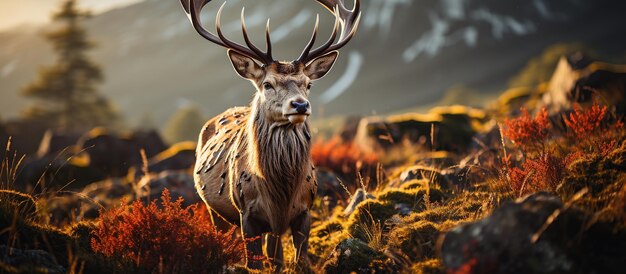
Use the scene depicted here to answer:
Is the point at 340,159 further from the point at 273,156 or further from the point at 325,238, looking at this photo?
the point at 273,156

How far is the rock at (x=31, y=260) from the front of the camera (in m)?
3.70

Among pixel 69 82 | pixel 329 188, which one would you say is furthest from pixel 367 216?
pixel 69 82

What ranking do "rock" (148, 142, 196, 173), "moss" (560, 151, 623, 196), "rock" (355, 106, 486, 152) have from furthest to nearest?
"rock" (148, 142, 196, 173) < "rock" (355, 106, 486, 152) < "moss" (560, 151, 623, 196)

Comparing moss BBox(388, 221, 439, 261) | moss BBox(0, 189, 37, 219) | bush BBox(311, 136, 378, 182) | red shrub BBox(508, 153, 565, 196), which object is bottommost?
bush BBox(311, 136, 378, 182)

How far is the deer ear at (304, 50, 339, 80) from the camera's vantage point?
5879mm

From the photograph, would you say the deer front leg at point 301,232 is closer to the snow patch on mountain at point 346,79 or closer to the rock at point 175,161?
the rock at point 175,161

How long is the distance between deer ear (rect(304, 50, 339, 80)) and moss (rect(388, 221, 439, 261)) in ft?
6.94

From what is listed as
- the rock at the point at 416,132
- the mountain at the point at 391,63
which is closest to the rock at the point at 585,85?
the rock at the point at 416,132

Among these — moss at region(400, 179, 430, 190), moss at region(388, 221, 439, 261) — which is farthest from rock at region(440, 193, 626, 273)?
moss at region(400, 179, 430, 190)

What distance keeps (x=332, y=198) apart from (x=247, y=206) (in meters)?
3.36

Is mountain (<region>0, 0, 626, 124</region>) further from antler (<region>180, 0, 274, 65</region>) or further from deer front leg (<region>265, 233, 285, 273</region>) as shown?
deer front leg (<region>265, 233, 285, 273</region>)

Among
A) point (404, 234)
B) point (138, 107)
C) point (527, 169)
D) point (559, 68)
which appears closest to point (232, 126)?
point (404, 234)

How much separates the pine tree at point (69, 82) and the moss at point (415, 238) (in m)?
46.2

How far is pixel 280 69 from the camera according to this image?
544 centimetres
